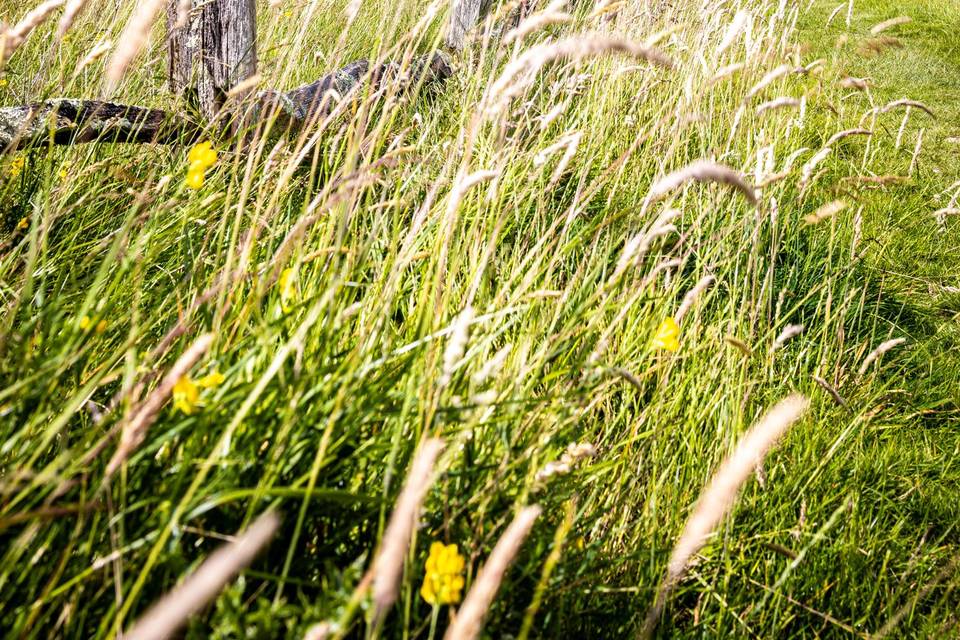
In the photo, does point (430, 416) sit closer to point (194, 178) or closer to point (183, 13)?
point (194, 178)

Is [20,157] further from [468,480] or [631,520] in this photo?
[631,520]

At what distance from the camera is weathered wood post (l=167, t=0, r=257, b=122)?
249 cm

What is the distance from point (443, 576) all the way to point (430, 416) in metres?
0.20

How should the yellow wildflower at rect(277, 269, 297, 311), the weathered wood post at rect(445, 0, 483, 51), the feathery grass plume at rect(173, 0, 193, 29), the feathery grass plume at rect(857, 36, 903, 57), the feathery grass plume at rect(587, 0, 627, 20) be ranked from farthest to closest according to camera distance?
the weathered wood post at rect(445, 0, 483, 51)
the feathery grass plume at rect(857, 36, 903, 57)
the feathery grass plume at rect(587, 0, 627, 20)
the feathery grass plume at rect(173, 0, 193, 29)
the yellow wildflower at rect(277, 269, 297, 311)

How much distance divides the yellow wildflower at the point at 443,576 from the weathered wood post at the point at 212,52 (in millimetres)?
2044

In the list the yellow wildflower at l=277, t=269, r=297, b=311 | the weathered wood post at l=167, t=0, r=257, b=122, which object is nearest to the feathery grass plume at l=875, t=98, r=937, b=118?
the yellow wildflower at l=277, t=269, r=297, b=311

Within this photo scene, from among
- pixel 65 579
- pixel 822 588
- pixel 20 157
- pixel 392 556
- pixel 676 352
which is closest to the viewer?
pixel 392 556

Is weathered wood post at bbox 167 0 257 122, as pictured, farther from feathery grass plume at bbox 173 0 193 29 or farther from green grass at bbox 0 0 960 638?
feathery grass plume at bbox 173 0 193 29

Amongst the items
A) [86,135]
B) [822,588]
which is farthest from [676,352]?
[86,135]

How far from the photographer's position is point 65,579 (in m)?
0.95

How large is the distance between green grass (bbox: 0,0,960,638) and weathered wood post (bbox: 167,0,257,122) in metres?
0.19

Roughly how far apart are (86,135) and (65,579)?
165cm

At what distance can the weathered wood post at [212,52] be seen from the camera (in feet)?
8.17

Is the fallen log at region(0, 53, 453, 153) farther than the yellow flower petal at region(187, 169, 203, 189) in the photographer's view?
Yes
